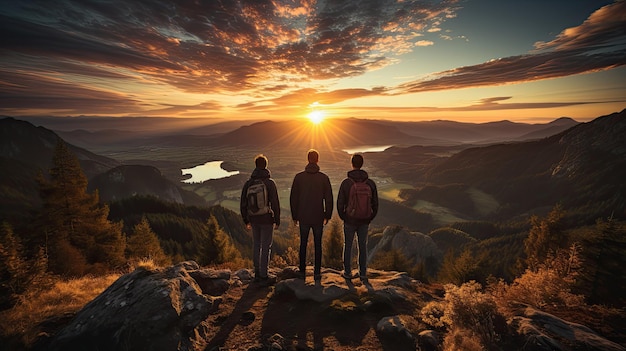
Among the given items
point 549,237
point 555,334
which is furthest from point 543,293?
point 549,237

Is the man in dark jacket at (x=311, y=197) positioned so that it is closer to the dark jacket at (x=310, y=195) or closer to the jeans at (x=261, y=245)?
the dark jacket at (x=310, y=195)

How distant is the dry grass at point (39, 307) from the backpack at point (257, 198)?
16.4 feet

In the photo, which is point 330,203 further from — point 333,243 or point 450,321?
point 333,243

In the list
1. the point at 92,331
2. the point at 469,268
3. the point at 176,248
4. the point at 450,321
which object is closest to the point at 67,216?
the point at 92,331

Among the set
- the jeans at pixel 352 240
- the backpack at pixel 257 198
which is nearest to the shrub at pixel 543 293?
the jeans at pixel 352 240

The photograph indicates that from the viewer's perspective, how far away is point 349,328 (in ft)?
19.9

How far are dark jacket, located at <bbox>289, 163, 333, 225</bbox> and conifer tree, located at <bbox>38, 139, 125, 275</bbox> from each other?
20893mm

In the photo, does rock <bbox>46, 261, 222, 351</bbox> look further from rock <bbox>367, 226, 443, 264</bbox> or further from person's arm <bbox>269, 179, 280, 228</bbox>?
rock <bbox>367, 226, 443, 264</bbox>

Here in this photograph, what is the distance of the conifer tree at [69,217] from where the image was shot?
20406 mm

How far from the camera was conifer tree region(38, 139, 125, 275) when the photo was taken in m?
20.4

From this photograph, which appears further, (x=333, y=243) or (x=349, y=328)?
(x=333, y=243)

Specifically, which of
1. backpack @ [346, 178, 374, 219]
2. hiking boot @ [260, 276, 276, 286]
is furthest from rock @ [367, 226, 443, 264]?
backpack @ [346, 178, 374, 219]

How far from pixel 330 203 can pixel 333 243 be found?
22.9 meters

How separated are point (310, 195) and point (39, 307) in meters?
7.73
